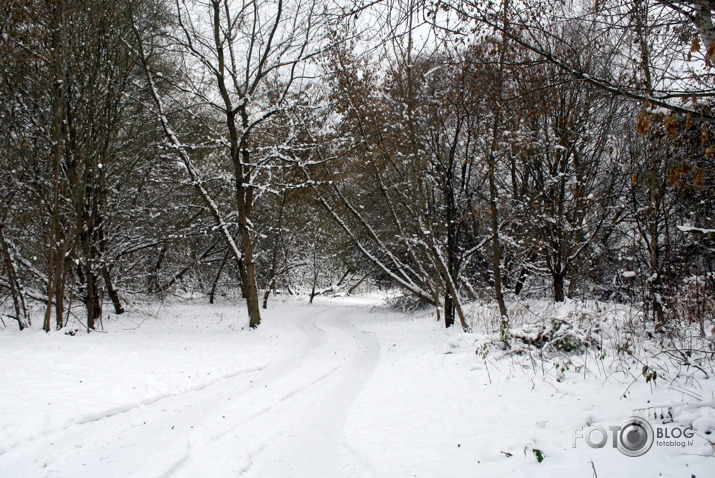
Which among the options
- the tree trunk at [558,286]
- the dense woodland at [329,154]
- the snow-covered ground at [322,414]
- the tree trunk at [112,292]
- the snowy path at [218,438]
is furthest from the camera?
the tree trunk at [112,292]

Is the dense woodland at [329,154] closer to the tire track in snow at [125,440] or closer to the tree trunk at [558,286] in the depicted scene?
the tree trunk at [558,286]

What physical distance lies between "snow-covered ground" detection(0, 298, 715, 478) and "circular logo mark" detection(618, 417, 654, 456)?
89 mm

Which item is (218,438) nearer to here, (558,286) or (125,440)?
(125,440)

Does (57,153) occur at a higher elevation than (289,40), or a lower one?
lower

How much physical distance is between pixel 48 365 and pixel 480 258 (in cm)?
1440

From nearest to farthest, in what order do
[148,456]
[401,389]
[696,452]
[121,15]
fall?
[696,452]
[148,456]
[401,389]
[121,15]

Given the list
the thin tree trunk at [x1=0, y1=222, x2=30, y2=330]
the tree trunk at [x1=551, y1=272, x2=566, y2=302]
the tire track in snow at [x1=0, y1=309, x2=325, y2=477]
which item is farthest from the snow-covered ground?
the tree trunk at [x1=551, y1=272, x2=566, y2=302]

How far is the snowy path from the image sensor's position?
365 cm

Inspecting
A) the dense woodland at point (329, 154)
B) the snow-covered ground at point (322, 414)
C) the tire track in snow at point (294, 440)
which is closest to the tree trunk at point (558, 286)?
the dense woodland at point (329, 154)

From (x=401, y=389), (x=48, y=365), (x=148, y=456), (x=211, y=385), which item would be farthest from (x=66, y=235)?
(x=401, y=389)

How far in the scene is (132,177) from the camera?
13.8 m

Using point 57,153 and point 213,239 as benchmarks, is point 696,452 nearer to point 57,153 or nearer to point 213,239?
point 57,153

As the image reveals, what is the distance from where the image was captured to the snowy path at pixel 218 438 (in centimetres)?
365

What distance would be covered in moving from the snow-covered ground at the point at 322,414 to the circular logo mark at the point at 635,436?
0.09 meters
